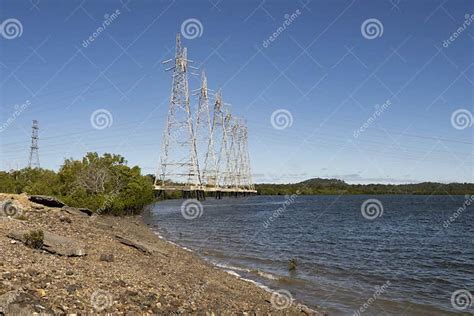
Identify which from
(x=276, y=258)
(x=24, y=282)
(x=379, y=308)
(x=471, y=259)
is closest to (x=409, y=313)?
(x=379, y=308)

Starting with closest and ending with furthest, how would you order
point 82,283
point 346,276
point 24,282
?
1. point 24,282
2. point 82,283
3. point 346,276

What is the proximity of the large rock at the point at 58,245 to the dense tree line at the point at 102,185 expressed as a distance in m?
35.3

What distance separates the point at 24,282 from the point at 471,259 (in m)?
34.1

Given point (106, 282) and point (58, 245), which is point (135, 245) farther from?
point (106, 282)

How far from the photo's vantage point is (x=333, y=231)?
172 feet

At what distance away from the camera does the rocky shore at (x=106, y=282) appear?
35.1 feet

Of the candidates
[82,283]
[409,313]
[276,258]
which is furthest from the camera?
[276,258]

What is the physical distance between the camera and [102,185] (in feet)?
199

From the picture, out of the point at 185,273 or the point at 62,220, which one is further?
the point at 62,220

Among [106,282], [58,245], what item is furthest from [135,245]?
[106,282]

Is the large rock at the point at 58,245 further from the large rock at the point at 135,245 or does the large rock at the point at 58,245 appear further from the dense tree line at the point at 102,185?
the dense tree line at the point at 102,185

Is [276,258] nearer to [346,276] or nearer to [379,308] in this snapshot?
[346,276]

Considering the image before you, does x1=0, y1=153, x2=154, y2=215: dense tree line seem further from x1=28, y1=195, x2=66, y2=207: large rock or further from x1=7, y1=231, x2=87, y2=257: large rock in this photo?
x1=7, y1=231, x2=87, y2=257: large rock

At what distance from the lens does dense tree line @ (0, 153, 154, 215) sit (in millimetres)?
55562
